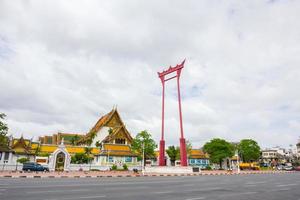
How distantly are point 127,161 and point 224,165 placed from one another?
3492cm

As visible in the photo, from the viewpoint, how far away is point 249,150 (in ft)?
251

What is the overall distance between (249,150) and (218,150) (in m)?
22.3

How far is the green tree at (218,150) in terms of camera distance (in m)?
58.9

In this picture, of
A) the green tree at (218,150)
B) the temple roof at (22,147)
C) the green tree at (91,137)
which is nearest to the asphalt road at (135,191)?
the temple roof at (22,147)

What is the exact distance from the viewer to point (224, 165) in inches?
2763

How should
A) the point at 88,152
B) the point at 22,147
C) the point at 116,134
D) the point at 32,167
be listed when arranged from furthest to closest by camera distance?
the point at 116,134
the point at 88,152
the point at 22,147
the point at 32,167

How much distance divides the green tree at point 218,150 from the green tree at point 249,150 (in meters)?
19.0

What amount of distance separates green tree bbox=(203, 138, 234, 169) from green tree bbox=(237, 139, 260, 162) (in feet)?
62.3

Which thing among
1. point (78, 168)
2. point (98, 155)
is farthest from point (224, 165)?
point (78, 168)

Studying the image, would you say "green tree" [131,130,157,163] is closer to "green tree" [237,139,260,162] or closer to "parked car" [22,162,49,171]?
"parked car" [22,162,49,171]

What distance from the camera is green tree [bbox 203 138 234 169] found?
58906 mm

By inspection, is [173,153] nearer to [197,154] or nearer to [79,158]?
[197,154]

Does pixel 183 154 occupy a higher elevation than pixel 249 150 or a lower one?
lower

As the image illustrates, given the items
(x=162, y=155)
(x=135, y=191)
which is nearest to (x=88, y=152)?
(x=162, y=155)
